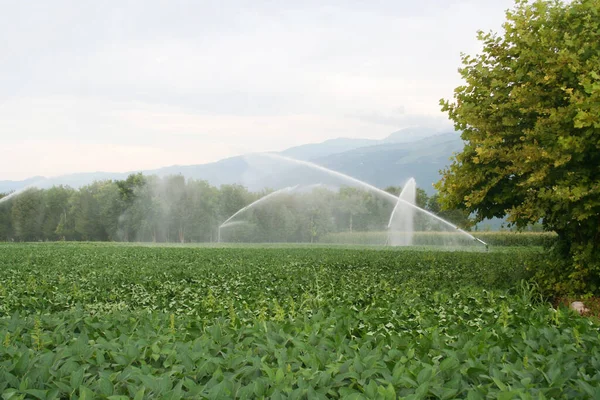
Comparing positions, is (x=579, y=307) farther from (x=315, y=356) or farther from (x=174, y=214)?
(x=174, y=214)

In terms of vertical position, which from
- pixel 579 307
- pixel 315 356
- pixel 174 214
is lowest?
pixel 579 307

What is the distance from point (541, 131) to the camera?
11.1 metres

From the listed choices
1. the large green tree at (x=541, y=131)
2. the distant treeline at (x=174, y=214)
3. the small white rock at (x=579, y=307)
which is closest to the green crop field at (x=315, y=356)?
the small white rock at (x=579, y=307)

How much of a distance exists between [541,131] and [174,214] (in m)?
54.9

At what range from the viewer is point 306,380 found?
11.7 ft

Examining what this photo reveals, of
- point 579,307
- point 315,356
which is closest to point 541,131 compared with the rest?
point 579,307

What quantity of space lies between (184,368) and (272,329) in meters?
1.62

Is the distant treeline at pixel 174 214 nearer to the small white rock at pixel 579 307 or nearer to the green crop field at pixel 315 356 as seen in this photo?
the small white rock at pixel 579 307

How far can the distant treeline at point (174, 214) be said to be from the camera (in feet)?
200

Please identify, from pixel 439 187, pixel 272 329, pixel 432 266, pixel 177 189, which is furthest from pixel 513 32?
pixel 177 189

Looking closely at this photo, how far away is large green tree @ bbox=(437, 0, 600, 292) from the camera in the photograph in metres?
10.6

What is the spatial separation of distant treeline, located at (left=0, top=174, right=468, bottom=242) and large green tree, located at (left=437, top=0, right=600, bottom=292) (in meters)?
47.5

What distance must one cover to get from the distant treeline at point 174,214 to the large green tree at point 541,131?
47505 mm

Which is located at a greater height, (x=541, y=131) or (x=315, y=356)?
(x=541, y=131)
